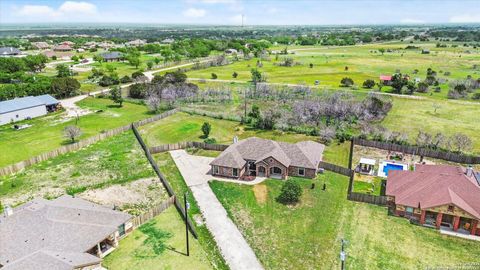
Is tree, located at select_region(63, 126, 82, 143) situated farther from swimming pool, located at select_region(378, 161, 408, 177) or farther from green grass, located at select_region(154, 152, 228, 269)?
swimming pool, located at select_region(378, 161, 408, 177)

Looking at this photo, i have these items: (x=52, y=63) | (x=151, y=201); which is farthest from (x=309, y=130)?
(x=52, y=63)

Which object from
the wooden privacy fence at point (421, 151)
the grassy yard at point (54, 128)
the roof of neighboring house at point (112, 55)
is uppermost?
the roof of neighboring house at point (112, 55)

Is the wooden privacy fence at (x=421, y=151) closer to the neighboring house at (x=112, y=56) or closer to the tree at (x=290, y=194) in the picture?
the tree at (x=290, y=194)

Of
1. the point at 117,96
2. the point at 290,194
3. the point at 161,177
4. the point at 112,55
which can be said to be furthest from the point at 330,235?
the point at 112,55

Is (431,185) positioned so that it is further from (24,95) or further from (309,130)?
(24,95)

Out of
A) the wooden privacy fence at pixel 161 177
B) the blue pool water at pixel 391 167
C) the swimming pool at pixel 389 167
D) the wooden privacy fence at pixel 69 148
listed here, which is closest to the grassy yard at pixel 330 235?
the wooden privacy fence at pixel 161 177

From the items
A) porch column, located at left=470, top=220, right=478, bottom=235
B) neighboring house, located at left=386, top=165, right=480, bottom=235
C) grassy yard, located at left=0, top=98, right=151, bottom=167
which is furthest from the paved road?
grassy yard, located at left=0, top=98, right=151, bottom=167
